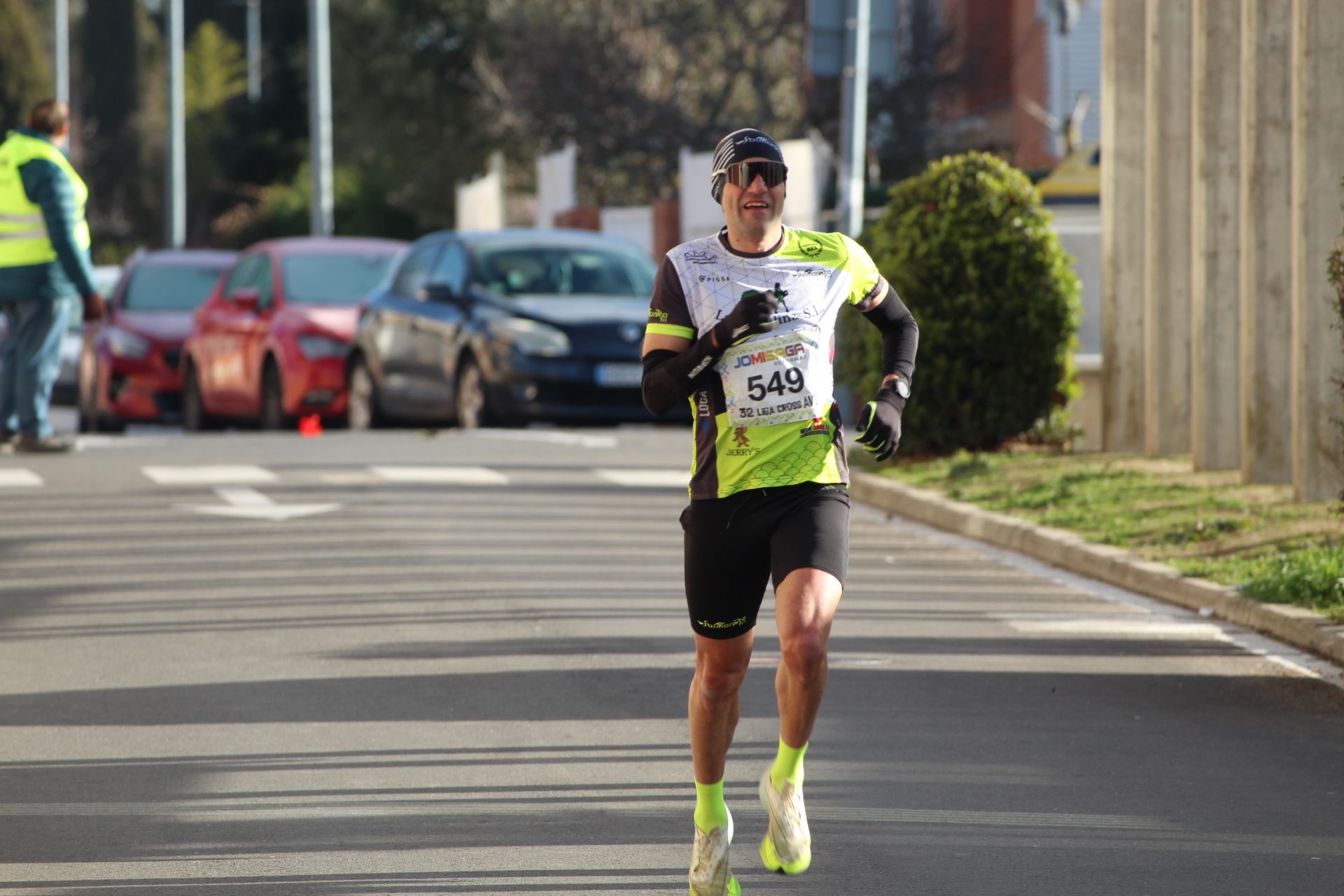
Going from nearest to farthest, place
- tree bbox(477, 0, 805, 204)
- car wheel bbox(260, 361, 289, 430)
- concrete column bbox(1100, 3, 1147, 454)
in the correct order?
concrete column bbox(1100, 3, 1147, 454) < car wheel bbox(260, 361, 289, 430) < tree bbox(477, 0, 805, 204)

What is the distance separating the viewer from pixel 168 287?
25.0 m

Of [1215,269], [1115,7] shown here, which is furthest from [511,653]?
[1115,7]

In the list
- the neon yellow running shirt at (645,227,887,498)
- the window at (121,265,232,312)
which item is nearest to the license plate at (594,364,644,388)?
the window at (121,265,232,312)

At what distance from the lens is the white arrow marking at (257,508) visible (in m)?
14.1

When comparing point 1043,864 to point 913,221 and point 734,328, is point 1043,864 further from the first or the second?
point 913,221

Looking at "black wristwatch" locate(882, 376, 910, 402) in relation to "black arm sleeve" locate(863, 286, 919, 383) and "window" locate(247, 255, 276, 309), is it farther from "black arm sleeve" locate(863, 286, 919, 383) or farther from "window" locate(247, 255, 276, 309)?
"window" locate(247, 255, 276, 309)

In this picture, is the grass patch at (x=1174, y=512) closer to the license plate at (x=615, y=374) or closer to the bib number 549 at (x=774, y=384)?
the license plate at (x=615, y=374)

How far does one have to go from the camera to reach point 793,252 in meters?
6.05

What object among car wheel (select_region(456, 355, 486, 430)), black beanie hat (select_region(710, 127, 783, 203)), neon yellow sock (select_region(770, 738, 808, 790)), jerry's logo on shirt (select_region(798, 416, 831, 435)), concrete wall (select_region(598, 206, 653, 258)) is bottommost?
neon yellow sock (select_region(770, 738, 808, 790))

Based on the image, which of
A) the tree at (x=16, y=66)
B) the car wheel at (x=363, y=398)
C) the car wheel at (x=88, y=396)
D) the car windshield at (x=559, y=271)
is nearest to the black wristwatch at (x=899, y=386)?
the car windshield at (x=559, y=271)

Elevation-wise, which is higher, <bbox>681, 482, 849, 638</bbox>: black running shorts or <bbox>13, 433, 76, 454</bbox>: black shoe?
<bbox>681, 482, 849, 638</bbox>: black running shorts

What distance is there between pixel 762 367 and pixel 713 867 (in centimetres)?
115

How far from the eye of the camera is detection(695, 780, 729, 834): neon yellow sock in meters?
5.70

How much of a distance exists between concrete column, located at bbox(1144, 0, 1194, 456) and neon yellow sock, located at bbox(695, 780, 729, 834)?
10.5 m
